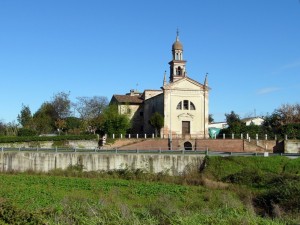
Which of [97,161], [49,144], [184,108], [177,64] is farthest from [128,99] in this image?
[97,161]

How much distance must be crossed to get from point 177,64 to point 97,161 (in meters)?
34.4

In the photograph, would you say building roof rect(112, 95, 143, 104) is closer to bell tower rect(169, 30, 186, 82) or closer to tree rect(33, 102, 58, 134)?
bell tower rect(169, 30, 186, 82)

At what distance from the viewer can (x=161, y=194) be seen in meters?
28.8

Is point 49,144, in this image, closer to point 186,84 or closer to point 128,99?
point 186,84

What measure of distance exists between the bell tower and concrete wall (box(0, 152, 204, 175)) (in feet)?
104

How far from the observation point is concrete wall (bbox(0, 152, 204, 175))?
39.2m

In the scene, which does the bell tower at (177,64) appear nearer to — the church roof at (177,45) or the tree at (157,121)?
the church roof at (177,45)

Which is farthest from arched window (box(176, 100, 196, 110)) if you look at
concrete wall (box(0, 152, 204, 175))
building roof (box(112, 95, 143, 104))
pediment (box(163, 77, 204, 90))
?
concrete wall (box(0, 152, 204, 175))

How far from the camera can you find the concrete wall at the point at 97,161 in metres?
39.2

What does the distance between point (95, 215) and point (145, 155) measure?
28500 millimetres

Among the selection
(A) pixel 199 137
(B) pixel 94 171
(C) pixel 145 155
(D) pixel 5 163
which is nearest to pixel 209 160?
(C) pixel 145 155

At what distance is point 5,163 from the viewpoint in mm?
39156

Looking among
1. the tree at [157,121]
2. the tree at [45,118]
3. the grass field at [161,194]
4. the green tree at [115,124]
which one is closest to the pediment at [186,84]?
the tree at [157,121]

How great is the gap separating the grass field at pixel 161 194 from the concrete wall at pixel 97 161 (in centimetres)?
81
